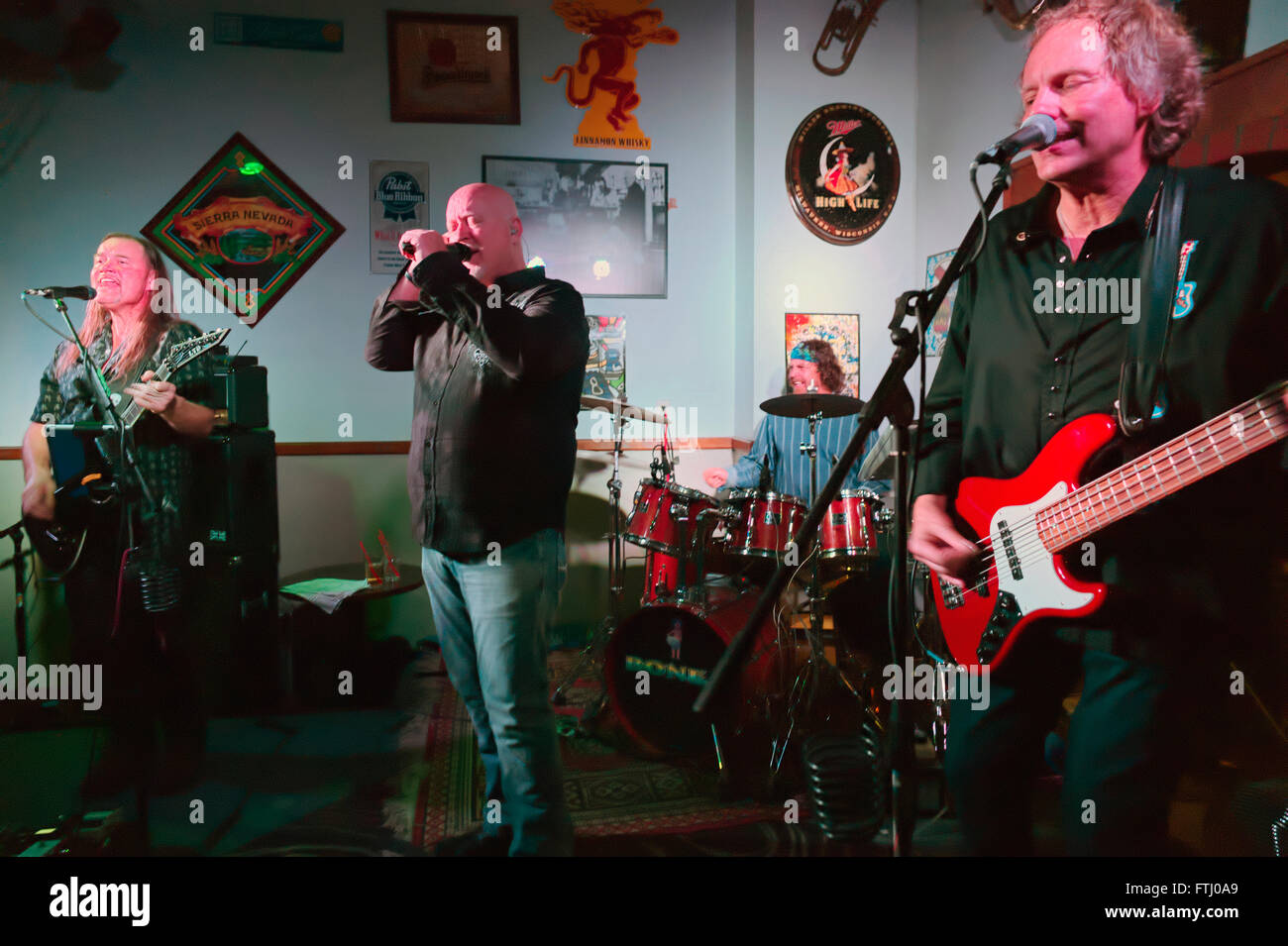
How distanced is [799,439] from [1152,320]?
229 cm

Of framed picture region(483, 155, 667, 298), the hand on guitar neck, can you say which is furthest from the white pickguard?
the hand on guitar neck

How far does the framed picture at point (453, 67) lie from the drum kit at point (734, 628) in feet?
7.84

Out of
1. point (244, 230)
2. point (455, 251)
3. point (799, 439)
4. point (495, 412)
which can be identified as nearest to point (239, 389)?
point (244, 230)

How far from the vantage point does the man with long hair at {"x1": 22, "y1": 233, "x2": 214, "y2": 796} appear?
8.17 feet

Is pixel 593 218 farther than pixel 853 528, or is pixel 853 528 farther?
pixel 593 218

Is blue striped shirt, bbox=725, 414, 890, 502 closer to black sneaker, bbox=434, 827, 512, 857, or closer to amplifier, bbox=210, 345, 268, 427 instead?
black sneaker, bbox=434, 827, 512, 857

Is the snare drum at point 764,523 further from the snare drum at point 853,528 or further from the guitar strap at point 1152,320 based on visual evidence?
the guitar strap at point 1152,320

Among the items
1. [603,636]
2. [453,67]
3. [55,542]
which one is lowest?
[603,636]

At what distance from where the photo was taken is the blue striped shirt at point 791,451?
3.41m

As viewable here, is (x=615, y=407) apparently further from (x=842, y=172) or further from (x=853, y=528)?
(x=842, y=172)

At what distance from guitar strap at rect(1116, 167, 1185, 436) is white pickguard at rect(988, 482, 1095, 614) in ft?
0.58

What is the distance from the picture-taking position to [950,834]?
6.98ft

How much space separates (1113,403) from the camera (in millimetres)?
1275

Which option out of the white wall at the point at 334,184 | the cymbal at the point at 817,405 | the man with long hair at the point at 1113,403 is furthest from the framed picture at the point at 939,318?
the man with long hair at the point at 1113,403
